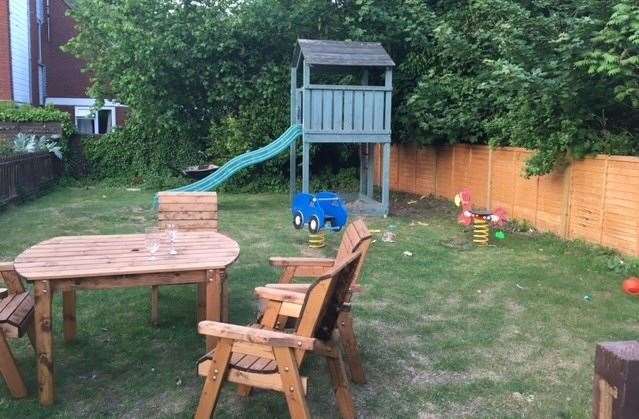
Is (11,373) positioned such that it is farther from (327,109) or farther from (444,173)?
Result: (444,173)

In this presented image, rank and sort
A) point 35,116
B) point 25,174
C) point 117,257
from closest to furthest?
1. point 117,257
2. point 25,174
3. point 35,116

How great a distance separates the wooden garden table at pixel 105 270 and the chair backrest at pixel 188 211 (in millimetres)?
1521

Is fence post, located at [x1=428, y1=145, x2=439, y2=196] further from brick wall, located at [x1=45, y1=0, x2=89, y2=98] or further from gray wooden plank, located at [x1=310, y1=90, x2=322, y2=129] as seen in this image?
brick wall, located at [x1=45, y1=0, x2=89, y2=98]

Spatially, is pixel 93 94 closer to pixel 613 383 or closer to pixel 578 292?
pixel 578 292

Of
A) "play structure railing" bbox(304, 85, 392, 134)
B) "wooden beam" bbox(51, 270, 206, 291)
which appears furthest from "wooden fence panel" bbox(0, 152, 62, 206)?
"wooden beam" bbox(51, 270, 206, 291)

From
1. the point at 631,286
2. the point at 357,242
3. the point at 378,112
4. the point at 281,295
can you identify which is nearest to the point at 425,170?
the point at 378,112

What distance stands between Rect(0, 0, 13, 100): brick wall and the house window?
522cm

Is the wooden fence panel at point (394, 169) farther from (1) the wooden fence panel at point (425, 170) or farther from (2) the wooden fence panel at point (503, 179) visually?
(2) the wooden fence panel at point (503, 179)

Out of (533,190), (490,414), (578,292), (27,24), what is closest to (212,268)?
(490,414)

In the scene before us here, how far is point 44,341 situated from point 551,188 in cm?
807

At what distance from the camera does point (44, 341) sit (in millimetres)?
3584

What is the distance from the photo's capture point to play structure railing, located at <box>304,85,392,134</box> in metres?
11.6

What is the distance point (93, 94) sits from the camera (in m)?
17.6

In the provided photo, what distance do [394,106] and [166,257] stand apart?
11.3 m
